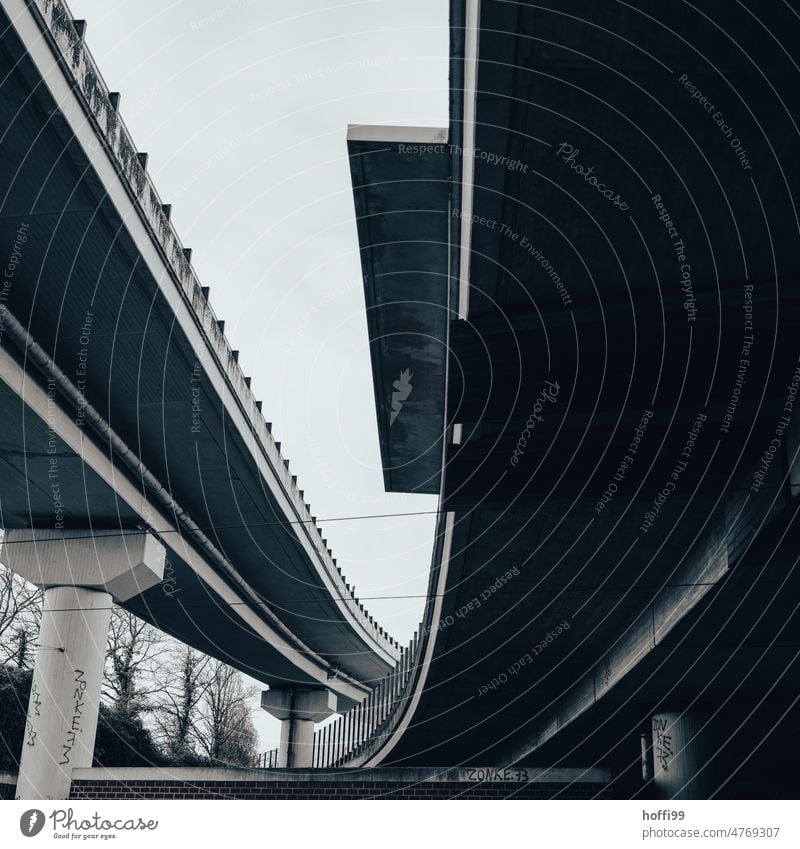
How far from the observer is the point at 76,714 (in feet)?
71.3

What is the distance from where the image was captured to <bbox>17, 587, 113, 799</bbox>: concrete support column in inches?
830

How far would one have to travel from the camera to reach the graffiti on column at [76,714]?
21.4 metres

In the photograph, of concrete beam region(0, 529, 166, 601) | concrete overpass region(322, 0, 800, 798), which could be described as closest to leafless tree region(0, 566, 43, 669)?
concrete beam region(0, 529, 166, 601)

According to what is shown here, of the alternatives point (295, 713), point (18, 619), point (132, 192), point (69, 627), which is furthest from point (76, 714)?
point (295, 713)

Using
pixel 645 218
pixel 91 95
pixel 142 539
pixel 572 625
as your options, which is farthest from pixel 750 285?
pixel 142 539

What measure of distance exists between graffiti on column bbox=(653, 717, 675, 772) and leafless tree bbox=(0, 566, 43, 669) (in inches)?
1240

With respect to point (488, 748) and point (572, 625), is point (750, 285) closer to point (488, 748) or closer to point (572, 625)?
point (572, 625)

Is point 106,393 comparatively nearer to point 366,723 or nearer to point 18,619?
point 366,723

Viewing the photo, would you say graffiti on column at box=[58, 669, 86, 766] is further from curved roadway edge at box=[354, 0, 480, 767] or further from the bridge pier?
curved roadway edge at box=[354, 0, 480, 767]

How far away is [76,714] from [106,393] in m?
8.38

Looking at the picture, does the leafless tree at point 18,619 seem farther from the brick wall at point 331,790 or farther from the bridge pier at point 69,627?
the brick wall at point 331,790

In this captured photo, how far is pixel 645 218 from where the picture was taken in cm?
999

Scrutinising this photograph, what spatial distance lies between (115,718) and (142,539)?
18.0 meters

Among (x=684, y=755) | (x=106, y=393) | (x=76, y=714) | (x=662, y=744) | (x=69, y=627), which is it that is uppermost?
(x=106, y=393)
